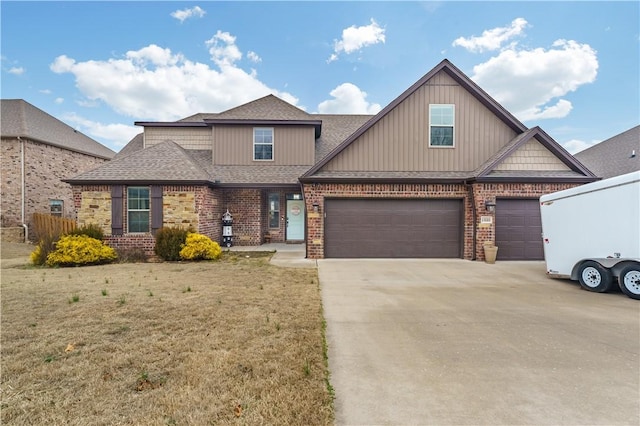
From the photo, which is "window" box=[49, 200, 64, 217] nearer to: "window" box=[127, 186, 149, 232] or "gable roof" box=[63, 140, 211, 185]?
"gable roof" box=[63, 140, 211, 185]

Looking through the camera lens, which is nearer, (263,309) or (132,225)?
(263,309)

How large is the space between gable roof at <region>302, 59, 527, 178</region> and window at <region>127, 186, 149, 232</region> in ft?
23.6

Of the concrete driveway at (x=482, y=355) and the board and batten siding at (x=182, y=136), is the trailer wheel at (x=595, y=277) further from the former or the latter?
the board and batten siding at (x=182, y=136)

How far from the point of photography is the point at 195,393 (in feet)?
8.54

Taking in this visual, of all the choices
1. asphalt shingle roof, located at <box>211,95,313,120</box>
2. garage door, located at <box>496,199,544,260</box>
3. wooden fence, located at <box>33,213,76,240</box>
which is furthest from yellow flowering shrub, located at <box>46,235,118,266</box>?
garage door, located at <box>496,199,544,260</box>

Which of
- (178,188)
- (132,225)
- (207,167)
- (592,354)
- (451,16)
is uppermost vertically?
(451,16)

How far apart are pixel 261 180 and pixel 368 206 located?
5187mm

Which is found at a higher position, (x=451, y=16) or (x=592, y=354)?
(x=451, y=16)

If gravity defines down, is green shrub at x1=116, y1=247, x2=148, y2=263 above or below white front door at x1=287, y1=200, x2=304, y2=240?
below

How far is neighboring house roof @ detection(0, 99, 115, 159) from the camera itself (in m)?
17.1

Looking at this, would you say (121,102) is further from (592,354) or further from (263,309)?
(592,354)

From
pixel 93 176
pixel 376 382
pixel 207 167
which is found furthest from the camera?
pixel 207 167

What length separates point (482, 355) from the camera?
345 cm

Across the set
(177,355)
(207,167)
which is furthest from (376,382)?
(207,167)
